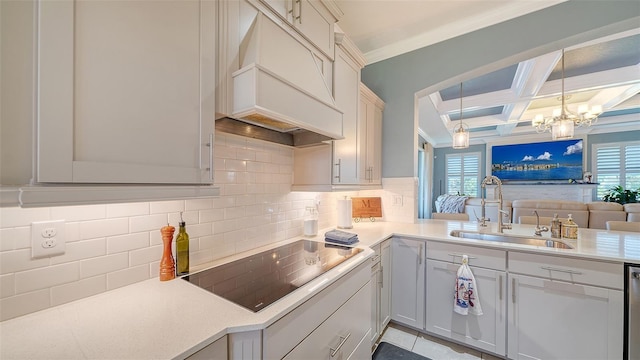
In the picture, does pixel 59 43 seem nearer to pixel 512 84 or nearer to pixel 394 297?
pixel 394 297

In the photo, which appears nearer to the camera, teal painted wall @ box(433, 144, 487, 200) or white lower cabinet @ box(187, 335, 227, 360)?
white lower cabinet @ box(187, 335, 227, 360)

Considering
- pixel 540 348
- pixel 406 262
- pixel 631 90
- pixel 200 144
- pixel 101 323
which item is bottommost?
pixel 540 348

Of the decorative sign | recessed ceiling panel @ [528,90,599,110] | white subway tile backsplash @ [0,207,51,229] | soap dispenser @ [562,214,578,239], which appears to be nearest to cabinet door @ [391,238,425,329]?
the decorative sign

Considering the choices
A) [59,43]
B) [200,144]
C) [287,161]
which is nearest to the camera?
[59,43]

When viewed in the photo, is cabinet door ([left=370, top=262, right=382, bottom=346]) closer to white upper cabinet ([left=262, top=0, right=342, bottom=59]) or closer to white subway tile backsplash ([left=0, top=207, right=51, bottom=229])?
white upper cabinet ([left=262, top=0, right=342, bottom=59])

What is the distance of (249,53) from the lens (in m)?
1.05

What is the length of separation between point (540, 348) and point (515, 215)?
3257 millimetres

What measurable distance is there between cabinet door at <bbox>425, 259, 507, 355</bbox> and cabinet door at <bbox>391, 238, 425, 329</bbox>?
0.21 ft

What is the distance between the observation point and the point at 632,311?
1.37 metres

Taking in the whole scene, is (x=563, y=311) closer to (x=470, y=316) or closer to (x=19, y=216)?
(x=470, y=316)

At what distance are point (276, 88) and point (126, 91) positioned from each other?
526mm

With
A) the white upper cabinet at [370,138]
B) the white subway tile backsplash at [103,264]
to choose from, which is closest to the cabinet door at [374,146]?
the white upper cabinet at [370,138]

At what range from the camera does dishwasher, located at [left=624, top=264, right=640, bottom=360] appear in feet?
4.44

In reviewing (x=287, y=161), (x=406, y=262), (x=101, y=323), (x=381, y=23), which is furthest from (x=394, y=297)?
(x=381, y=23)
